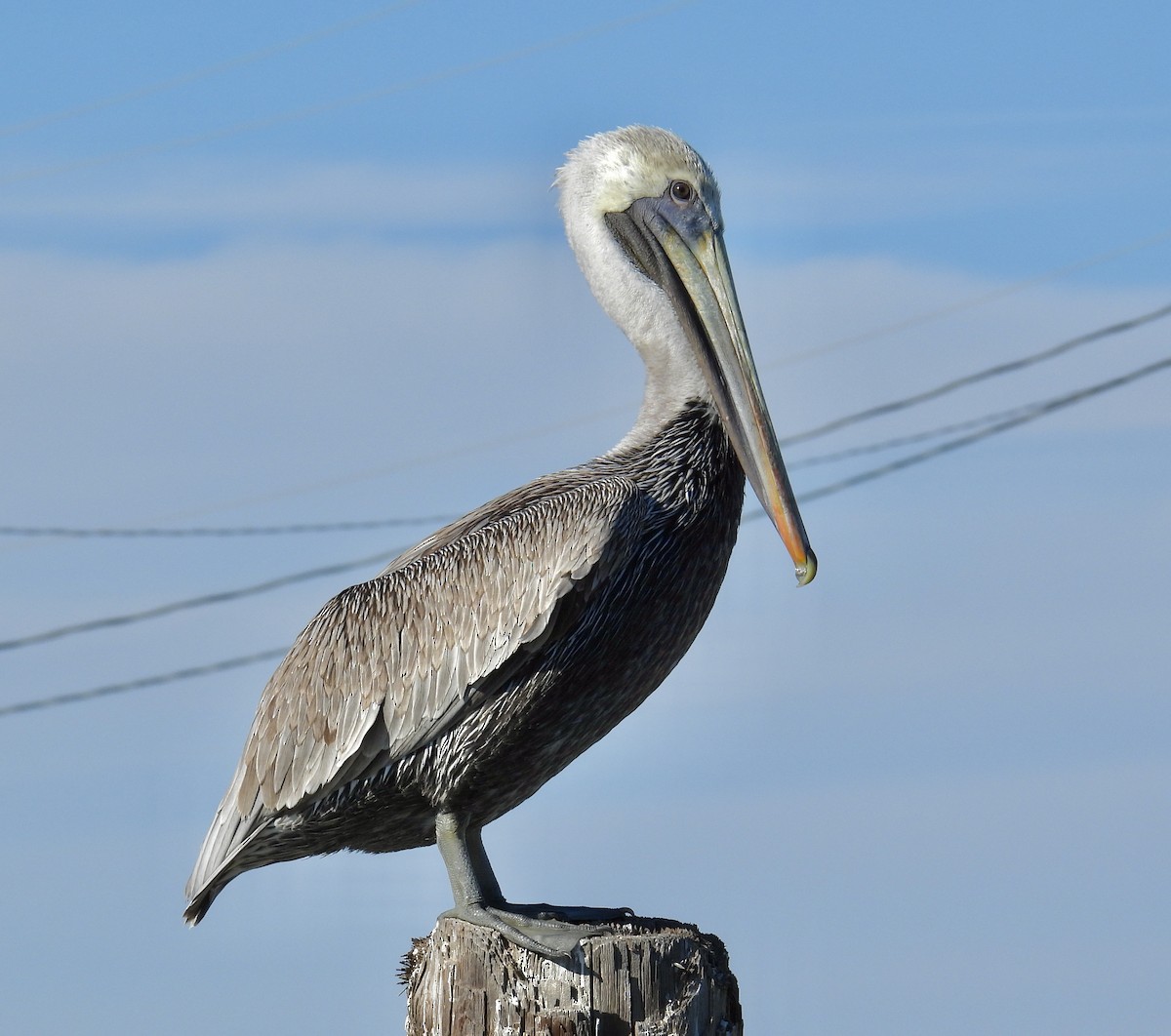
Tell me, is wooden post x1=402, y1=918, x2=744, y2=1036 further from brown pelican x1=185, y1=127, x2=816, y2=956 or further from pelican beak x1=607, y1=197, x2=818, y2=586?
pelican beak x1=607, y1=197, x2=818, y2=586

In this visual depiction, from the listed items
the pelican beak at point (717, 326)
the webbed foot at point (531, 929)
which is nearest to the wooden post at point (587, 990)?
the webbed foot at point (531, 929)

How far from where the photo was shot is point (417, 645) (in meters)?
6.20

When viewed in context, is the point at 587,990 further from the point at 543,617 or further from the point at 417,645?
the point at 417,645

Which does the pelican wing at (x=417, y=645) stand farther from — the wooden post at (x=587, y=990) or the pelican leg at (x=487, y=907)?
the wooden post at (x=587, y=990)

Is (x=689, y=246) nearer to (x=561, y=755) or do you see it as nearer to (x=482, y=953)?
(x=561, y=755)

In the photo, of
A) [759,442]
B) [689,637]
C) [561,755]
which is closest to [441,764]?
[561,755]

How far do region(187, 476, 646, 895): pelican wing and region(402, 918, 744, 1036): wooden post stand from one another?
785mm

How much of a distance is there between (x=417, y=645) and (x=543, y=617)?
0.48 meters

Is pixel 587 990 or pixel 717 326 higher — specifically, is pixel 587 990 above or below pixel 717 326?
below

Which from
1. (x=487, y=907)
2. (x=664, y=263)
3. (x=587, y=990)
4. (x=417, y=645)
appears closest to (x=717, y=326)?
Result: (x=664, y=263)

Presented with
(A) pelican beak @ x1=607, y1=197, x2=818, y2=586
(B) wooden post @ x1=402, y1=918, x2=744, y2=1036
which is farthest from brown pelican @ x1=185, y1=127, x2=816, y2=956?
(B) wooden post @ x1=402, y1=918, x2=744, y2=1036

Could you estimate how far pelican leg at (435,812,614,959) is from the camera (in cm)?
568

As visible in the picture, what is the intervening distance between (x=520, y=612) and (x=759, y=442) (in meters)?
0.97

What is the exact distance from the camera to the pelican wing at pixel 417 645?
5996 mm
